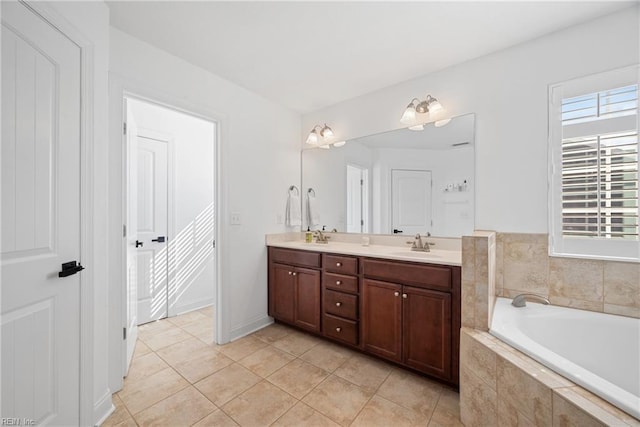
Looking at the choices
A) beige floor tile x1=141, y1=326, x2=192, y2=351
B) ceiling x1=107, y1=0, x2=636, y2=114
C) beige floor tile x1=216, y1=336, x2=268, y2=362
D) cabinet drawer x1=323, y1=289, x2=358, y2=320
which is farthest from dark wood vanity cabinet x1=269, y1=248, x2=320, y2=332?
ceiling x1=107, y1=0, x2=636, y2=114

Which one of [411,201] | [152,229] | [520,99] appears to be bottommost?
[152,229]

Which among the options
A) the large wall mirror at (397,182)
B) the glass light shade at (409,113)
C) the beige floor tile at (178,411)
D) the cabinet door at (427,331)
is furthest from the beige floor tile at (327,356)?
the glass light shade at (409,113)

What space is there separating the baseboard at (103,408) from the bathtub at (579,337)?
2198 millimetres

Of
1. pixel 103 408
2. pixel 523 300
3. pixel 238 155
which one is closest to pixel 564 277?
pixel 523 300

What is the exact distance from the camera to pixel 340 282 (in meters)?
2.20

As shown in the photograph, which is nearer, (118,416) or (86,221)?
(86,221)

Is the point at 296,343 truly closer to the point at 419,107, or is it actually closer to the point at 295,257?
the point at 295,257

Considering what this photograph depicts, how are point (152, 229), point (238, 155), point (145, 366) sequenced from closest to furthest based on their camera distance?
point (145, 366), point (238, 155), point (152, 229)

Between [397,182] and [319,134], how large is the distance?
3.60 feet

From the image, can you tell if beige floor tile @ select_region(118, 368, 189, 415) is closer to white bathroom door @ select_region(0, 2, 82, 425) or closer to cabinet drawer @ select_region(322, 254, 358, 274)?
white bathroom door @ select_region(0, 2, 82, 425)

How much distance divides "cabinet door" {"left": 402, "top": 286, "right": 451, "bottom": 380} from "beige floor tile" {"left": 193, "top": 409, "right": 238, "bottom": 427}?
3.95 ft

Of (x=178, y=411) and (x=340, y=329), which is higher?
(x=340, y=329)

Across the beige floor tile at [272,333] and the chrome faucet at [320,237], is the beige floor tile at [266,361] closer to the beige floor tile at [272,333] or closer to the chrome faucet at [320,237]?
the beige floor tile at [272,333]

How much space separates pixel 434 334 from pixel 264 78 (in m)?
2.50
